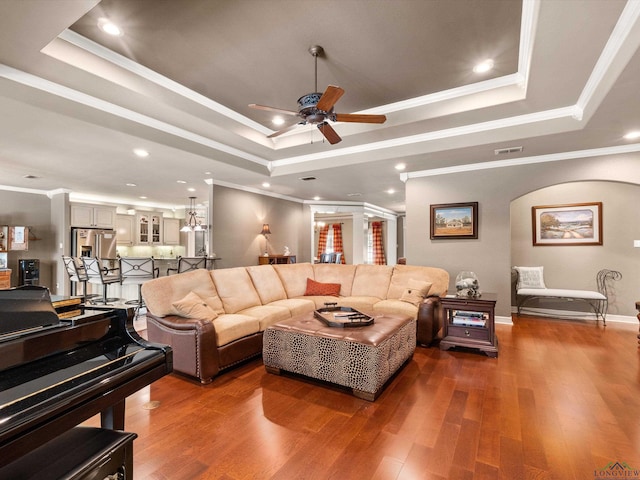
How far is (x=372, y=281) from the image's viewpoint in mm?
4699

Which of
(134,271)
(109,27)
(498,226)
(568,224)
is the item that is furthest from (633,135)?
(134,271)

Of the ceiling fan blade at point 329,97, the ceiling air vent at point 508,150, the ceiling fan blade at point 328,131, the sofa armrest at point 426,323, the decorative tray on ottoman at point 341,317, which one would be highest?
the ceiling air vent at point 508,150

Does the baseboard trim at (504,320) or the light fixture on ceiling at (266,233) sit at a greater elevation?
the light fixture on ceiling at (266,233)

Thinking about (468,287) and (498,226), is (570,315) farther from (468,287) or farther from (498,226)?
(468,287)

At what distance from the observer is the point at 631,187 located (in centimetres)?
501

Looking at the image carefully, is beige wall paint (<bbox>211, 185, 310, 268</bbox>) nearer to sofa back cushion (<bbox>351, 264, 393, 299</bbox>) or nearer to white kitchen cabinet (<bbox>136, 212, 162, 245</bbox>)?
sofa back cushion (<bbox>351, 264, 393, 299</bbox>)

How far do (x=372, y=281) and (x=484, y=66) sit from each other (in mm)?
2958

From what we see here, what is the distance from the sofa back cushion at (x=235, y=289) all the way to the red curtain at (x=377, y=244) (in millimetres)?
8788

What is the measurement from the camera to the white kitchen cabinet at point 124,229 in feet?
28.9

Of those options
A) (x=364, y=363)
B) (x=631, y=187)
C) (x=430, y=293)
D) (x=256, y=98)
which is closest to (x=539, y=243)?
(x=631, y=187)

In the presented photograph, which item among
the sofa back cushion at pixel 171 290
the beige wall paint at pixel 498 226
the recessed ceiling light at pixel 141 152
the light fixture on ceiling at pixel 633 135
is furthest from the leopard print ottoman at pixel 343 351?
the light fixture on ceiling at pixel 633 135

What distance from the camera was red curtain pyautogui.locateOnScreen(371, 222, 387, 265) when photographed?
12312mm

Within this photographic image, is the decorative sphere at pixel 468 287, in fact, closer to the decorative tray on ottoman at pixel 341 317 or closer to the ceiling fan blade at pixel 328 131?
the decorative tray on ottoman at pixel 341 317

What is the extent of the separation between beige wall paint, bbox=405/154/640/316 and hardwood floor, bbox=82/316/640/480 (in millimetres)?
1897
